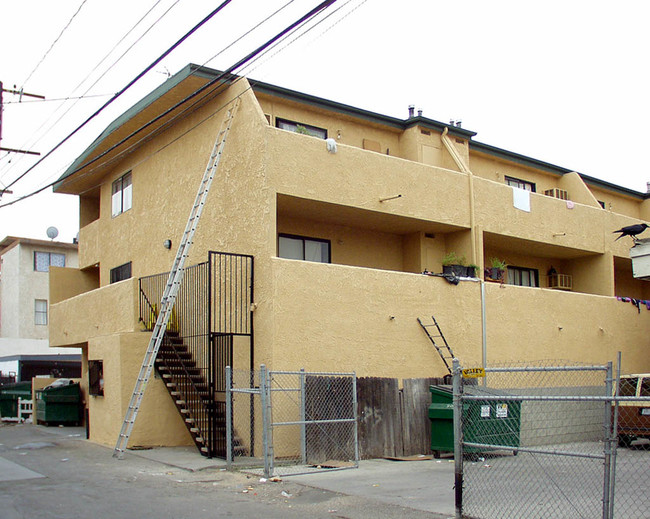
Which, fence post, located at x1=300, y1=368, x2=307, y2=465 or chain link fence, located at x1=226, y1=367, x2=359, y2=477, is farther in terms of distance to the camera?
fence post, located at x1=300, y1=368, x2=307, y2=465

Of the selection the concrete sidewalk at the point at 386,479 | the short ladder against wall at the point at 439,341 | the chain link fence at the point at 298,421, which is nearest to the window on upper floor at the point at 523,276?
the short ladder against wall at the point at 439,341

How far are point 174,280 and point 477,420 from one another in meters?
6.88

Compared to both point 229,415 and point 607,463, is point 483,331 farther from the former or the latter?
point 607,463

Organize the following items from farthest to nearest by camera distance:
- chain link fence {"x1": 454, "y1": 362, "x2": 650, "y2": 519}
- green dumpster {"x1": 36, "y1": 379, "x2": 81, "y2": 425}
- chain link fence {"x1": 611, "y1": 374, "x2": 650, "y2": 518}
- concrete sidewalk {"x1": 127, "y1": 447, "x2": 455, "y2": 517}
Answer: green dumpster {"x1": 36, "y1": 379, "x2": 81, "y2": 425} → concrete sidewalk {"x1": 127, "y1": 447, "x2": 455, "y2": 517} → chain link fence {"x1": 611, "y1": 374, "x2": 650, "y2": 518} → chain link fence {"x1": 454, "y1": 362, "x2": 650, "y2": 519}

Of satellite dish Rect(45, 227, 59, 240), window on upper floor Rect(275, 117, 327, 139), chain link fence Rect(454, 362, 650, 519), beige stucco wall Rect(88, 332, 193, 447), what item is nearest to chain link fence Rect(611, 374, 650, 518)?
chain link fence Rect(454, 362, 650, 519)

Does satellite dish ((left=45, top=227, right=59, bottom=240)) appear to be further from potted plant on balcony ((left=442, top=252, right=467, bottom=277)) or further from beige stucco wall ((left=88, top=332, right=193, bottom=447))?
potted plant on balcony ((left=442, top=252, right=467, bottom=277))

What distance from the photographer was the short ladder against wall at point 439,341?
53.0 ft

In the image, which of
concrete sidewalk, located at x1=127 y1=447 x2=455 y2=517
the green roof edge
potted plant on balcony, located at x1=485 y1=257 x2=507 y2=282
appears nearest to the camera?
concrete sidewalk, located at x1=127 y1=447 x2=455 y2=517

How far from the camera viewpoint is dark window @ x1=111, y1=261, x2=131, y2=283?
20516mm

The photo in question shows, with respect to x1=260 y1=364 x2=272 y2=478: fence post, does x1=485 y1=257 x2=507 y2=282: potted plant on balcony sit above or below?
above

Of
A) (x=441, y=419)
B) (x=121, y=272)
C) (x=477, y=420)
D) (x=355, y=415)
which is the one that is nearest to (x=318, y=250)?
(x=441, y=419)

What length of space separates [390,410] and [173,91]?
862cm

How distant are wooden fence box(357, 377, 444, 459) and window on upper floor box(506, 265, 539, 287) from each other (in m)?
7.98

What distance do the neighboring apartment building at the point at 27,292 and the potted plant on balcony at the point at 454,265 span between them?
28498 millimetres
